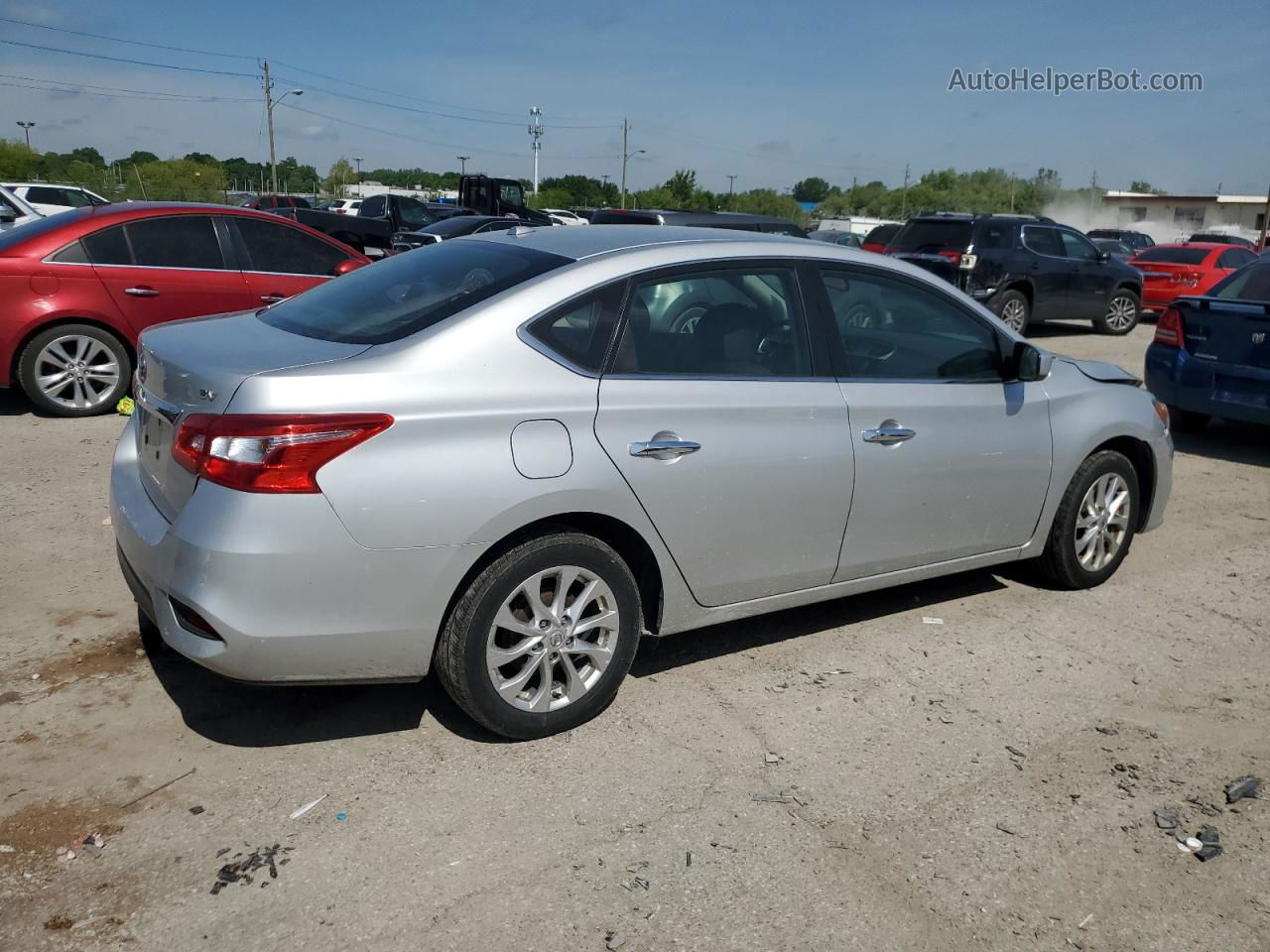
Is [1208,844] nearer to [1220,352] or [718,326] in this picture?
[718,326]

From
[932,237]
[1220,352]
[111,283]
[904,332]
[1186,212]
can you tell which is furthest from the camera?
[1186,212]

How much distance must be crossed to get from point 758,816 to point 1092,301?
14.9m

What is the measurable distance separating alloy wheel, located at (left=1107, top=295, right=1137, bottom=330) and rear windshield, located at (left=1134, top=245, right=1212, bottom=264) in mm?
3017

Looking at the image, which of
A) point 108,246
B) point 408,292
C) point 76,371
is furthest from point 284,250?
point 408,292

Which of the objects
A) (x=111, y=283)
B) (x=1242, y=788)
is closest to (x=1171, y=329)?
(x=1242, y=788)

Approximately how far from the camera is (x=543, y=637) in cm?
357

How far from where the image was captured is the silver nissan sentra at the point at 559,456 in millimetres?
3156

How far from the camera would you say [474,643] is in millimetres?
3422

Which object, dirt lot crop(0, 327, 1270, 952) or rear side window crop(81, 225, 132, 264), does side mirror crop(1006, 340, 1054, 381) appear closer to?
dirt lot crop(0, 327, 1270, 952)

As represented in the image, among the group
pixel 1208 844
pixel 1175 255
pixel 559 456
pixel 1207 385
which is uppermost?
pixel 1175 255

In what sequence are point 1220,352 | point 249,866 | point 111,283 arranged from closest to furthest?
point 249,866 < point 111,283 < point 1220,352

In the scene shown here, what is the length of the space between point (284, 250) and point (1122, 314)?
43.4ft

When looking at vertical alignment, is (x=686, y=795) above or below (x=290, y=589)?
below

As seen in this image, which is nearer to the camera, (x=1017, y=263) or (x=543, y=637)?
(x=543, y=637)
